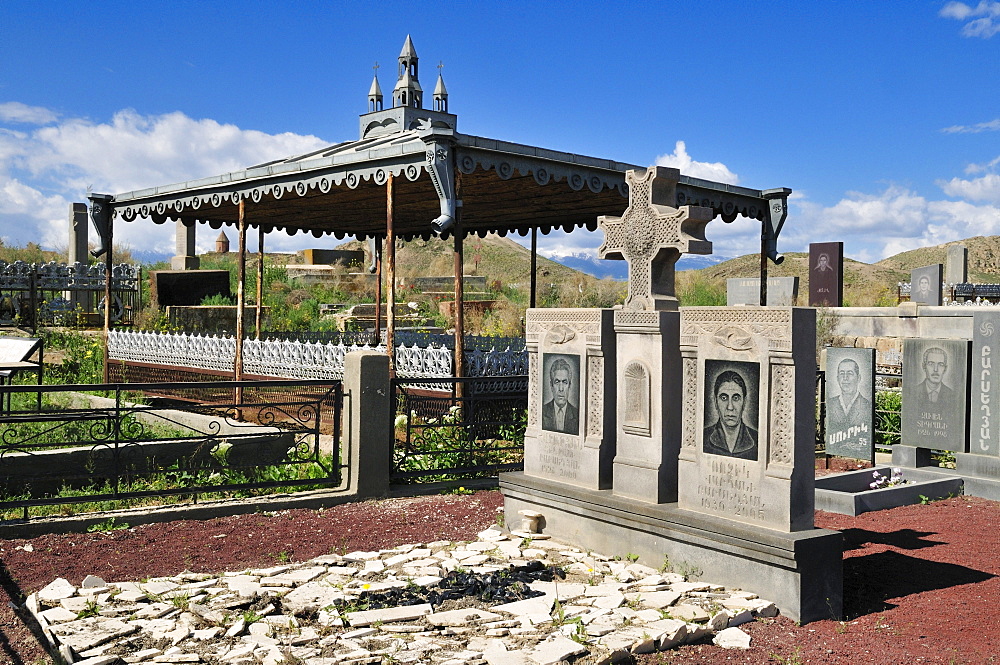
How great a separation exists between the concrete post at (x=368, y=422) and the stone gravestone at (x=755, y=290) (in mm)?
9962

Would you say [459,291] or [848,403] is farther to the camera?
[848,403]

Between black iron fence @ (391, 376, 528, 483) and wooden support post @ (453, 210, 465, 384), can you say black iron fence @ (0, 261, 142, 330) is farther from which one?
wooden support post @ (453, 210, 465, 384)

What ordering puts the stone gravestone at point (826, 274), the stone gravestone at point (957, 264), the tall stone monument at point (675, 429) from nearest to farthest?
1. the tall stone monument at point (675, 429)
2. the stone gravestone at point (826, 274)
3. the stone gravestone at point (957, 264)

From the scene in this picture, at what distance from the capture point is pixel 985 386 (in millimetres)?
9266

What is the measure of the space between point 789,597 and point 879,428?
8416 millimetres

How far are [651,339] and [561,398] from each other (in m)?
1.18

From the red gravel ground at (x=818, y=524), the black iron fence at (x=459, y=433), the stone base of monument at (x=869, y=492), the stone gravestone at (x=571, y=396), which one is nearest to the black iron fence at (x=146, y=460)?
the red gravel ground at (x=818, y=524)

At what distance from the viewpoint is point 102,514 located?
701 centimetres

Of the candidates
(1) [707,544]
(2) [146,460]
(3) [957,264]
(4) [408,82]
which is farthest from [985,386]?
(4) [408,82]

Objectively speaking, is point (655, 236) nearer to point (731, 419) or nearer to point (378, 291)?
point (731, 419)

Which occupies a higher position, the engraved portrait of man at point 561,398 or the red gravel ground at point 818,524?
the engraved portrait of man at point 561,398

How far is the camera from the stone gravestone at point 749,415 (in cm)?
521

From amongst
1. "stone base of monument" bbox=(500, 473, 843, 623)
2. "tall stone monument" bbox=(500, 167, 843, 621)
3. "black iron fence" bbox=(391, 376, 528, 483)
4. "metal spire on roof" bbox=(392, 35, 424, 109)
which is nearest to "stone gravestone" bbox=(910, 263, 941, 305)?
"black iron fence" bbox=(391, 376, 528, 483)

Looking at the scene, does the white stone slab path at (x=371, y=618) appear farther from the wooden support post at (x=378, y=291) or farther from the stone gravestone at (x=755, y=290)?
the stone gravestone at (x=755, y=290)
